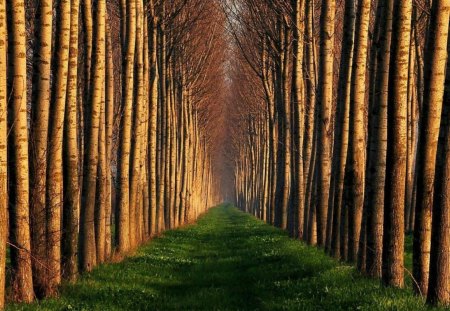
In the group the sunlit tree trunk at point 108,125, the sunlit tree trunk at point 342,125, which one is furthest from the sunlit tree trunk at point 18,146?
the sunlit tree trunk at point 342,125

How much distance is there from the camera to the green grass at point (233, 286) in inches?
353

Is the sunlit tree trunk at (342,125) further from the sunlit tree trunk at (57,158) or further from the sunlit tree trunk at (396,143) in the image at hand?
the sunlit tree trunk at (57,158)

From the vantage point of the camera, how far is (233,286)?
12070mm

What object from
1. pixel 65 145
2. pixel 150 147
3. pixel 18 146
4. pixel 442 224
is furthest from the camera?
pixel 150 147

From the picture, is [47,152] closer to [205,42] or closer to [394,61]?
[394,61]

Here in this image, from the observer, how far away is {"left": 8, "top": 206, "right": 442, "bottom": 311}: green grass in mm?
8969

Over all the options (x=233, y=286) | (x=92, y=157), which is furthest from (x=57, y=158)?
(x=233, y=286)

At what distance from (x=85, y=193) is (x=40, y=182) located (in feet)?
10.8

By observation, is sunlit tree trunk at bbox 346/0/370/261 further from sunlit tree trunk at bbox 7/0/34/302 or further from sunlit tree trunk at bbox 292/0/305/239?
sunlit tree trunk at bbox 292/0/305/239

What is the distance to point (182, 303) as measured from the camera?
33.1ft

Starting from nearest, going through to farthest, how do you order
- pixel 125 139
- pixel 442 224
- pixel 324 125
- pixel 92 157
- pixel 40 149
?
pixel 442 224 → pixel 40 149 → pixel 92 157 → pixel 125 139 → pixel 324 125

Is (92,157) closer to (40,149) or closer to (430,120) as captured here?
(40,149)

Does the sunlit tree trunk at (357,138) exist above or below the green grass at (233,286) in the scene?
above

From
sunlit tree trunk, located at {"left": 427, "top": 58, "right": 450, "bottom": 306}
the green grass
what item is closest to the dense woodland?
sunlit tree trunk, located at {"left": 427, "top": 58, "right": 450, "bottom": 306}
